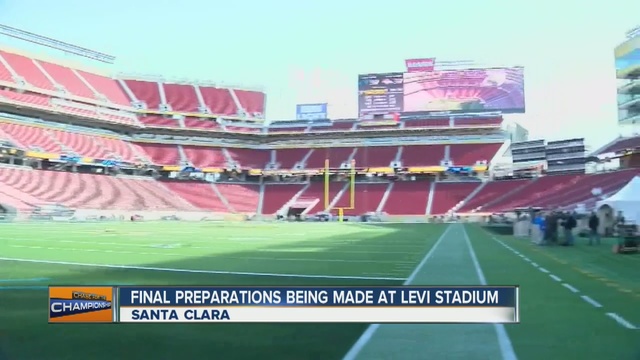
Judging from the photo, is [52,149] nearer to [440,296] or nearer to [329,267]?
[329,267]

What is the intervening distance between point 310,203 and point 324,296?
46752mm

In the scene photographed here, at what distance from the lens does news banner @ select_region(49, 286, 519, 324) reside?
2574mm

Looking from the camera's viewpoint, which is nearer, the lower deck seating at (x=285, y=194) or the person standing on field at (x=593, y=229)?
the person standing on field at (x=593, y=229)

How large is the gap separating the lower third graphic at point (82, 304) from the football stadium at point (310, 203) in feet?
1.07

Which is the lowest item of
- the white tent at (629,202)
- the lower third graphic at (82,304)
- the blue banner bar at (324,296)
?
the lower third graphic at (82,304)

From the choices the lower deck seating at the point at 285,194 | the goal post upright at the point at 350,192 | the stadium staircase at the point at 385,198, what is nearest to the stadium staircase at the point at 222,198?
the lower deck seating at the point at 285,194

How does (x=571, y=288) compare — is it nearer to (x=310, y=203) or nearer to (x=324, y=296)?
(x=324, y=296)

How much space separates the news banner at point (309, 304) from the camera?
2.57 metres

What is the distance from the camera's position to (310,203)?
49375 millimetres

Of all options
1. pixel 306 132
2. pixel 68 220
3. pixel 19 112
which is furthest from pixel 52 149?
pixel 306 132

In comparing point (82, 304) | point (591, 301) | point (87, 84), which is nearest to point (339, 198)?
point (87, 84)

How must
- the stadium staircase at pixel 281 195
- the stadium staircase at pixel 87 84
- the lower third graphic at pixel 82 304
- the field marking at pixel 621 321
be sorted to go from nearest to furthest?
1. the lower third graphic at pixel 82 304
2. the field marking at pixel 621 321
3. the stadium staircase at pixel 87 84
4. the stadium staircase at pixel 281 195

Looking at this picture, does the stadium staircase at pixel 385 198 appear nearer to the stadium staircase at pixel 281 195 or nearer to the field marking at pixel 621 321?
the stadium staircase at pixel 281 195

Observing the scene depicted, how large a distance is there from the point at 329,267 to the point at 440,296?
561cm
